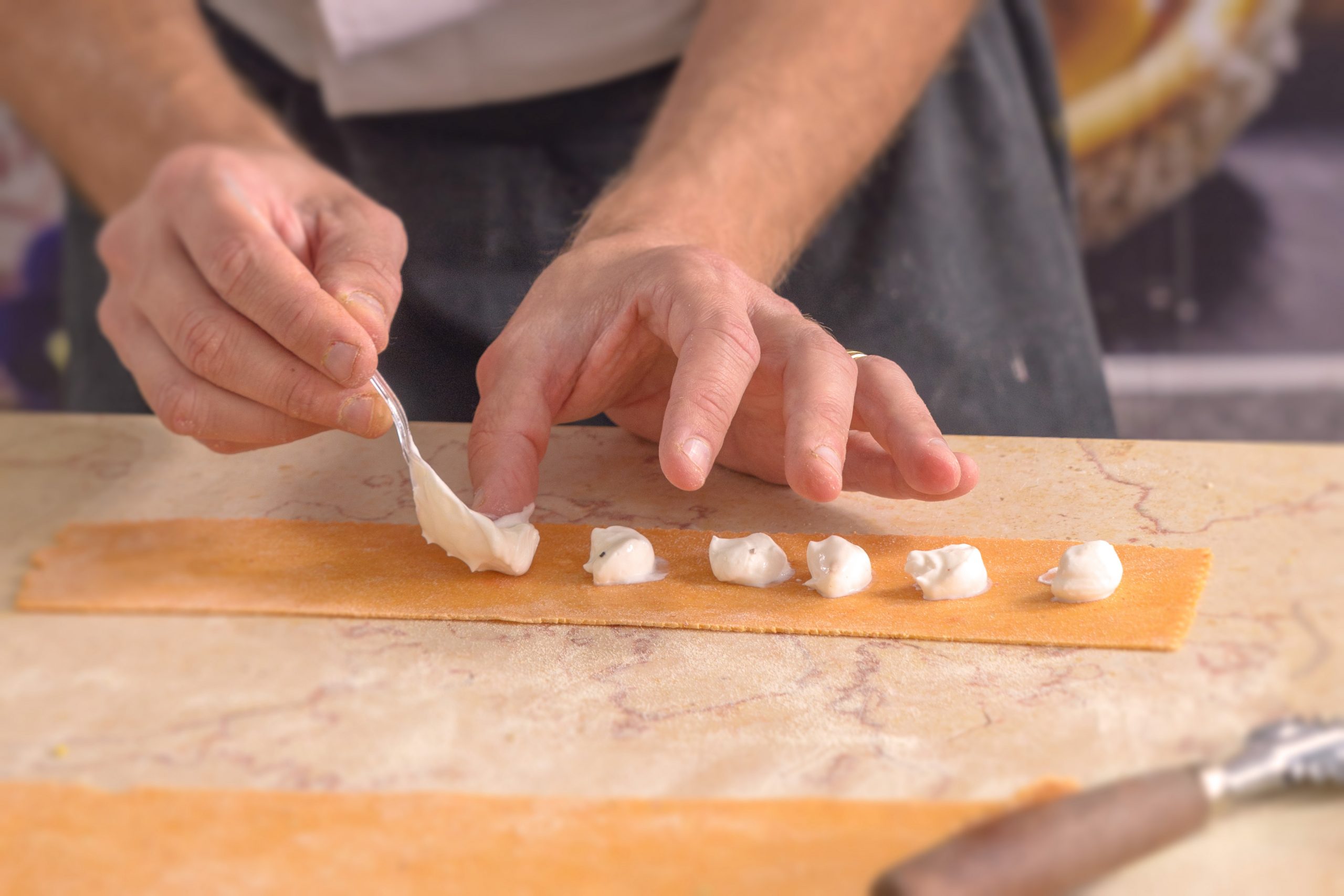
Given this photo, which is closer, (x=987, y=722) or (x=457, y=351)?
(x=987, y=722)

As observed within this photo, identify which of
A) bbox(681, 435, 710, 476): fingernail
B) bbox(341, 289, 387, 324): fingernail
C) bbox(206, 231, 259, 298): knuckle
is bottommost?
bbox(206, 231, 259, 298): knuckle

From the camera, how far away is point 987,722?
0.41 m

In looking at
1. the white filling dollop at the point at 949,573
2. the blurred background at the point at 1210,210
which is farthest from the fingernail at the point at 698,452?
the blurred background at the point at 1210,210

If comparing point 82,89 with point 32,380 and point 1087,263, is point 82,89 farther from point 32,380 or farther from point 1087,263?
point 1087,263

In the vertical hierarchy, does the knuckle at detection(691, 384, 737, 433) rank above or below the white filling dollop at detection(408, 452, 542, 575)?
above

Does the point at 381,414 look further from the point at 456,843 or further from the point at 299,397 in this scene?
the point at 456,843

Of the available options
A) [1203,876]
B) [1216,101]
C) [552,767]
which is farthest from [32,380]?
[1216,101]

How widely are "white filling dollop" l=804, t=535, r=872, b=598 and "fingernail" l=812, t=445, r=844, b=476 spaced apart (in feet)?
0.11

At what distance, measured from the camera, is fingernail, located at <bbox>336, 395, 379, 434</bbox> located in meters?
0.57

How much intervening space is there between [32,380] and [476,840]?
4.81 feet

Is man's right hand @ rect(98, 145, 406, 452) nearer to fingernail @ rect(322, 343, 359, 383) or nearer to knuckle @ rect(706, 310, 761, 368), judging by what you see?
fingernail @ rect(322, 343, 359, 383)

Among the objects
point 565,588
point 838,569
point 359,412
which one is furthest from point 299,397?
point 838,569

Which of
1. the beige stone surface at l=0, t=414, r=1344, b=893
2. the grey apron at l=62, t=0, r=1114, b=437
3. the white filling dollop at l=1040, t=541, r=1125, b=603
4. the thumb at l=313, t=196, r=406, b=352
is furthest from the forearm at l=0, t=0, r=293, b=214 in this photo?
the white filling dollop at l=1040, t=541, r=1125, b=603

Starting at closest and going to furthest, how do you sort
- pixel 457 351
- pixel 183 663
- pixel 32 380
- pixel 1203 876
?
1. pixel 1203 876
2. pixel 183 663
3. pixel 457 351
4. pixel 32 380
